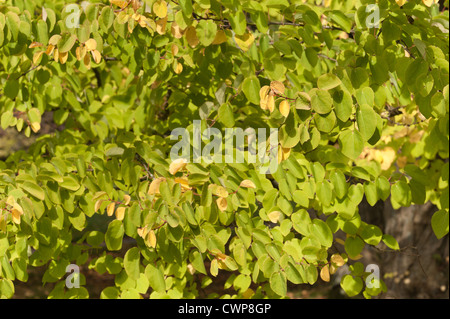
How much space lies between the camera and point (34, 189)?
6.81 feet

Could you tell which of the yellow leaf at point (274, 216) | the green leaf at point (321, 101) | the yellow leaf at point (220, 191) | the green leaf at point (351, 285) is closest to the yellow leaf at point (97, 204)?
the yellow leaf at point (220, 191)

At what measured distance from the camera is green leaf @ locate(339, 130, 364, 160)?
1.97 metres

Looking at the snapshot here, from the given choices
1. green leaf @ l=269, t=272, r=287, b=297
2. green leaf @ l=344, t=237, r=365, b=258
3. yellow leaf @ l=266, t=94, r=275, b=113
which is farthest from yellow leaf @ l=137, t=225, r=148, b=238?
green leaf @ l=344, t=237, r=365, b=258

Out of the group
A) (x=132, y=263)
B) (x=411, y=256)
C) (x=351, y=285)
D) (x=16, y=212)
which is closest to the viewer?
(x=16, y=212)

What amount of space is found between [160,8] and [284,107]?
0.67m

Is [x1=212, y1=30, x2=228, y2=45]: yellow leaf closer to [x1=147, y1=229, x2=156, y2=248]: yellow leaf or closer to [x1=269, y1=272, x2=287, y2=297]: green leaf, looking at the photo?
[x1=147, y1=229, x2=156, y2=248]: yellow leaf

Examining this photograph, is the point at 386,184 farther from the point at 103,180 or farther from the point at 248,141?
the point at 103,180

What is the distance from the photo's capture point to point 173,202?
6.66 ft

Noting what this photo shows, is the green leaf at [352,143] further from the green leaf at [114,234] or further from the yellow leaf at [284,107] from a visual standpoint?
the green leaf at [114,234]

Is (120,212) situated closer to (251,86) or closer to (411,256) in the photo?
(251,86)

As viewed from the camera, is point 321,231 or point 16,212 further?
point 321,231

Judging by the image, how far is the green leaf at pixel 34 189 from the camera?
2066mm

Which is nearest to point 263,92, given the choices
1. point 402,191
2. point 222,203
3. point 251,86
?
point 251,86
